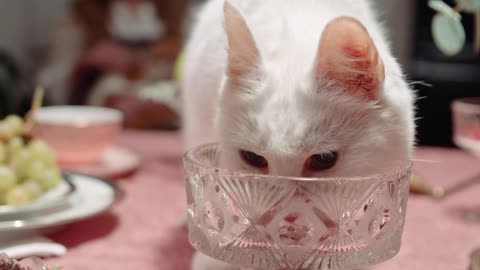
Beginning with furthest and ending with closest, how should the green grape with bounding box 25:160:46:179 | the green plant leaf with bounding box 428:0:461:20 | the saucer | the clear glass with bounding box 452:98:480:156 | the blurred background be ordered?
the blurred background
the saucer
the clear glass with bounding box 452:98:480:156
the green grape with bounding box 25:160:46:179
the green plant leaf with bounding box 428:0:461:20

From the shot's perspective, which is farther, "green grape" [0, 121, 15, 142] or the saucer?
the saucer

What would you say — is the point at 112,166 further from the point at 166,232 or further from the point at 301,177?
the point at 301,177

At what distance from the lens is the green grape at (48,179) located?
880 millimetres

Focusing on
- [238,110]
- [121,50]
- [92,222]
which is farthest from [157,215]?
[121,50]

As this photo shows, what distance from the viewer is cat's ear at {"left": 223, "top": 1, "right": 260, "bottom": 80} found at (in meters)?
0.66

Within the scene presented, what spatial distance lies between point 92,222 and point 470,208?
0.64m

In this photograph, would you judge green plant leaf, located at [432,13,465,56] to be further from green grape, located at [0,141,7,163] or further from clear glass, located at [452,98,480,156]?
green grape, located at [0,141,7,163]

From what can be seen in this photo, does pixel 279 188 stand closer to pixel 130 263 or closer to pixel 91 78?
pixel 130 263

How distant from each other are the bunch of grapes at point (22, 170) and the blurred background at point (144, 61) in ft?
4.35

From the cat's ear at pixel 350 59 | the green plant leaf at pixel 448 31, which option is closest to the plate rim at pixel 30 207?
the cat's ear at pixel 350 59

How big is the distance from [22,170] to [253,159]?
0.39 metres

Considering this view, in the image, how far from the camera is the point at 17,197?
0.84 meters

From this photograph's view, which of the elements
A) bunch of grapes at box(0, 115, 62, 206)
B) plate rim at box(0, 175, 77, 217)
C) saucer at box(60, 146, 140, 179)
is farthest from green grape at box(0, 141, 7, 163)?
saucer at box(60, 146, 140, 179)

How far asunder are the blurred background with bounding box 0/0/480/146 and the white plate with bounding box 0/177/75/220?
1366 millimetres
